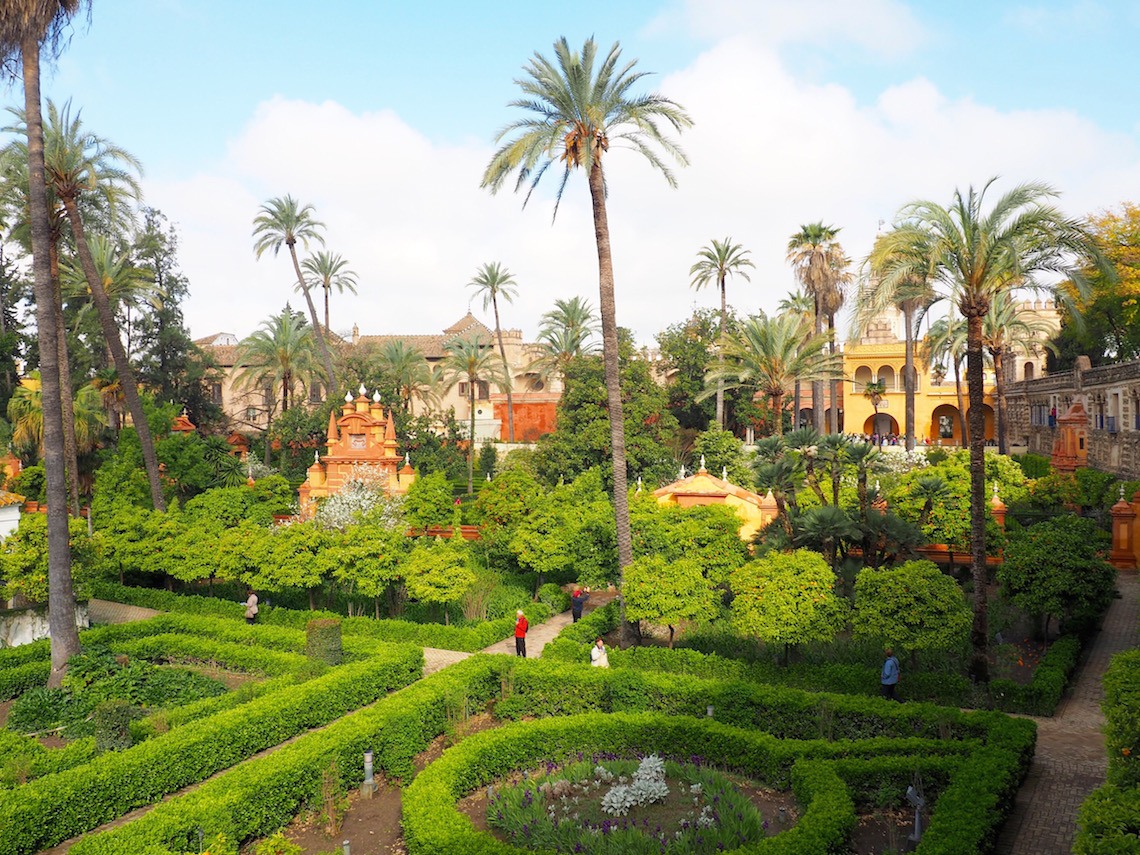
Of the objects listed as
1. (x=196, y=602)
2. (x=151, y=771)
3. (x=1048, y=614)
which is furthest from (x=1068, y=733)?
(x=196, y=602)

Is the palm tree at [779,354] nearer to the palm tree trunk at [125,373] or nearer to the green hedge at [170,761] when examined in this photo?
the palm tree trunk at [125,373]

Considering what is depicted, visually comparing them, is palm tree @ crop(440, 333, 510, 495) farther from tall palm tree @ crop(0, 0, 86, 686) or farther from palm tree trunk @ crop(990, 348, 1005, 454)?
tall palm tree @ crop(0, 0, 86, 686)

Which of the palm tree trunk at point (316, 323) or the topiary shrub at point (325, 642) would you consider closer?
the topiary shrub at point (325, 642)

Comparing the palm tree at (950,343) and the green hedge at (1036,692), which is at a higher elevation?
the palm tree at (950,343)

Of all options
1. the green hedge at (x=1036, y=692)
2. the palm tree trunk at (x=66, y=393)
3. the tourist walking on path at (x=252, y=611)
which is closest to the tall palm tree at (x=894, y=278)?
the green hedge at (x=1036, y=692)

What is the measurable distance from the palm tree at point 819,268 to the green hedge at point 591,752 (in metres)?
28.6

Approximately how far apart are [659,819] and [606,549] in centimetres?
1066

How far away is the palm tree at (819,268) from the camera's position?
39844mm

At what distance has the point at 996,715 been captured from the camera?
1248 cm

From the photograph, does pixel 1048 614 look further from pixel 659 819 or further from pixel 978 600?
pixel 659 819

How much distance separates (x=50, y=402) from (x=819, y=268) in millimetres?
32667

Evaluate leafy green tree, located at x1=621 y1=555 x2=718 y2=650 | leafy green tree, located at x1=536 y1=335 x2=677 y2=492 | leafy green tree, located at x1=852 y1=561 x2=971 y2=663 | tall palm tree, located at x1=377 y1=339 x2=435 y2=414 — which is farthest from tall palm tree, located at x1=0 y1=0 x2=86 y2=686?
tall palm tree, located at x1=377 y1=339 x2=435 y2=414

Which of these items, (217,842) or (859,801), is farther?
(859,801)

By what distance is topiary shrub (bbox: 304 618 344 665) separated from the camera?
55.0ft
